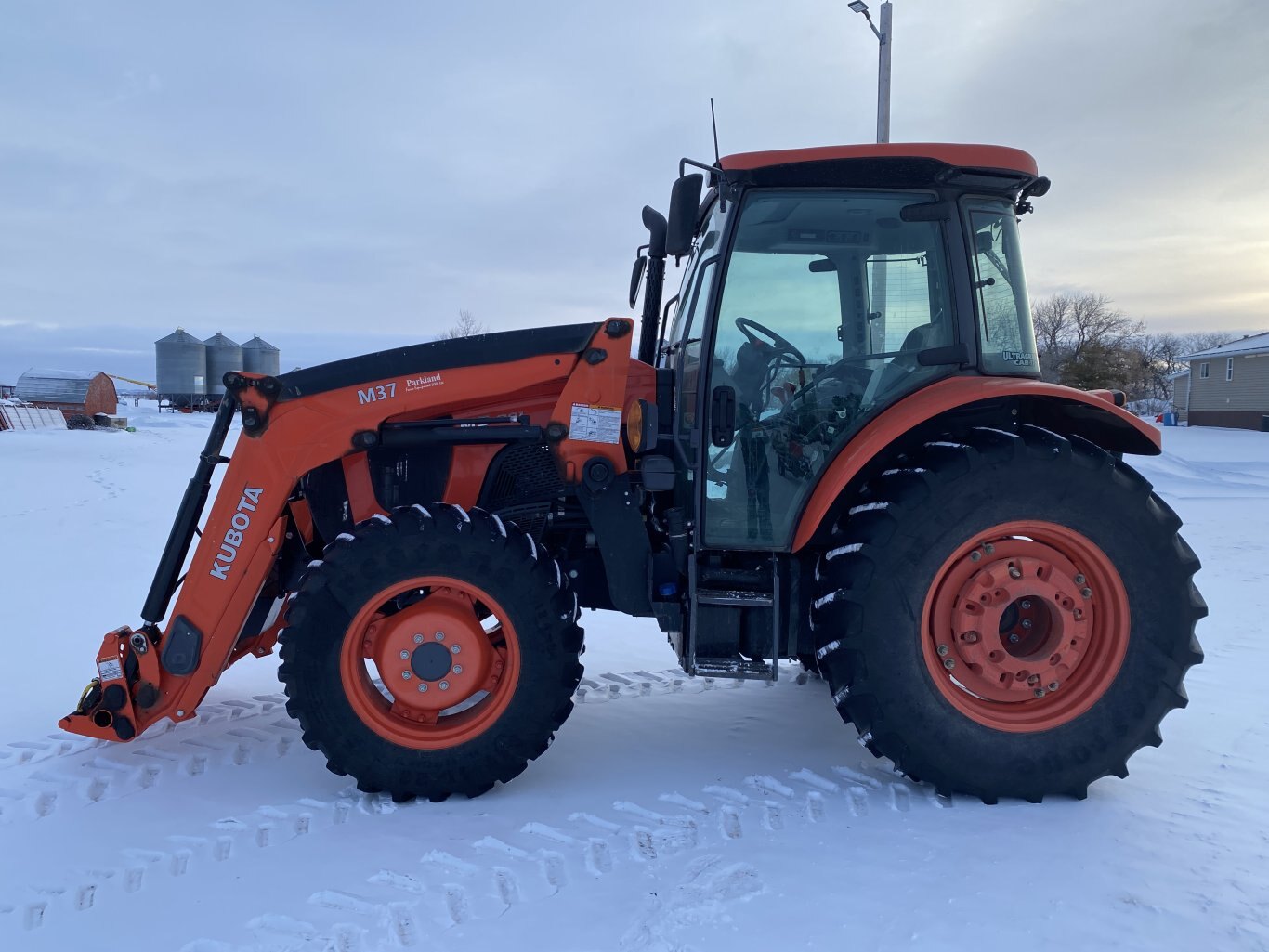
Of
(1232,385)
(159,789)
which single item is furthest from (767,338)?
(1232,385)

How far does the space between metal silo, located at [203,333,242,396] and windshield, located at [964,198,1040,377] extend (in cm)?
5084

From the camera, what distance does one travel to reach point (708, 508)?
10.8ft

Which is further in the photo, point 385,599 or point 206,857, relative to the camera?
point 385,599

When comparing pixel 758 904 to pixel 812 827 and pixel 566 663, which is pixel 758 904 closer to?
pixel 812 827

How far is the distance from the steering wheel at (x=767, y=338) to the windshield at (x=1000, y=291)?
2.29 feet

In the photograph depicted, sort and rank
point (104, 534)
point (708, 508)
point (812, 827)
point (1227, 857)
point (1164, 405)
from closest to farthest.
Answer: point (1227, 857) → point (812, 827) → point (708, 508) → point (104, 534) → point (1164, 405)

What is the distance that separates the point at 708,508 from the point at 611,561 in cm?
43

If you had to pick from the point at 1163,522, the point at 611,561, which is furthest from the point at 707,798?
the point at 1163,522

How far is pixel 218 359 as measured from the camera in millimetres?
48906

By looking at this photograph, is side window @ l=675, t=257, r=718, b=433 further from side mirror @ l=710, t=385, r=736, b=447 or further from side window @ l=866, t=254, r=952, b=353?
side window @ l=866, t=254, r=952, b=353

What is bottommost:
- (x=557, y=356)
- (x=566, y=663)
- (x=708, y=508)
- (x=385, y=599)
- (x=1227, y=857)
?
(x=1227, y=857)

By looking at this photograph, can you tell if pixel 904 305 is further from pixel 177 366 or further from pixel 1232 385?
pixel 177 366

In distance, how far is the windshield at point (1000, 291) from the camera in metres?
3.27

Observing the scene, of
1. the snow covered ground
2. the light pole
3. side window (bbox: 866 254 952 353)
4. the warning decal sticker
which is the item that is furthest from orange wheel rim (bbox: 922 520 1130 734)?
the light pole
